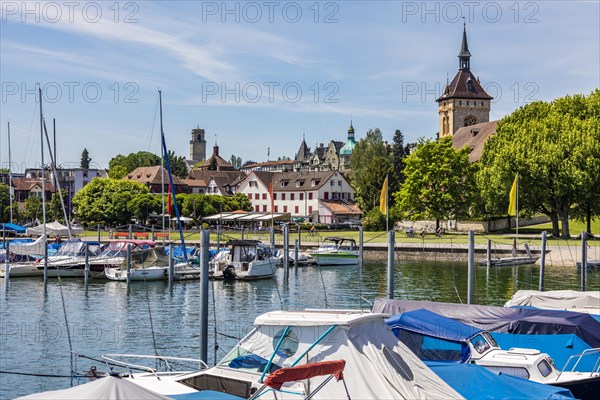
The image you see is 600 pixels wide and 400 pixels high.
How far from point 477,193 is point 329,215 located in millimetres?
42998

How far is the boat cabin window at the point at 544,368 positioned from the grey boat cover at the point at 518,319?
401 cm

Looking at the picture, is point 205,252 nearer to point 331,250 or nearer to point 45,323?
point 45,323

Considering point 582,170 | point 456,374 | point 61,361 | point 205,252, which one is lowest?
point 61,361

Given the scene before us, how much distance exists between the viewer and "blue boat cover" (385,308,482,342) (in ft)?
72.3

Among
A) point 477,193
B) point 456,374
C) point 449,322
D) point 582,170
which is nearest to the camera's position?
point 456,374

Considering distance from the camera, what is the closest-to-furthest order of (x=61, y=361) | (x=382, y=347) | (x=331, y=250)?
(x=382, y=347)
(x=61, y=361)
(x=331, y=250)

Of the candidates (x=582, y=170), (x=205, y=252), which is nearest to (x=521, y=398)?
(x=205, y=252)

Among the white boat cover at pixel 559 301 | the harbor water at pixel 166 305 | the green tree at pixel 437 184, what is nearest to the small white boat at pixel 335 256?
the harbor water at pixel 166 305

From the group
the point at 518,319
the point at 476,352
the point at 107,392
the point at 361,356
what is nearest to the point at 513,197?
the point at 518,319

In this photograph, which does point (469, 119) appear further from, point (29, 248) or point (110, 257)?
point (110, 257)

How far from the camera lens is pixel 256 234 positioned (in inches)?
4067

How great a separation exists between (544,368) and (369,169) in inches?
4180

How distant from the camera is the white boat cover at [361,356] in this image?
51.0ft

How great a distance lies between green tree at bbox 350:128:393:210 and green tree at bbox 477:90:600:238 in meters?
33.2
